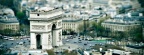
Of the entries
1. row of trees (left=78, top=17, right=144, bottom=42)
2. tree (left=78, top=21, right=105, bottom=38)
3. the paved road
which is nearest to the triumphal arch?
the paved road

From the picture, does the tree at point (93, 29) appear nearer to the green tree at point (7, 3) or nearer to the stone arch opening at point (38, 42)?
the stone arch opening at point (38, 42)

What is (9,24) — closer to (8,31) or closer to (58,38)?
(8,31)

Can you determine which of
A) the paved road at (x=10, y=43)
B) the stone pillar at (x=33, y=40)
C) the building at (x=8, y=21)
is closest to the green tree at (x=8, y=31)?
the building at (x=8, y=21)

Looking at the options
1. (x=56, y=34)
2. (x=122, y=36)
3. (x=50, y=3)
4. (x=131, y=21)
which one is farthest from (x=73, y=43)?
(x=50, y=3)

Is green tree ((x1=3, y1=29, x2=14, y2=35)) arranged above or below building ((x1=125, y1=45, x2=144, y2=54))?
below

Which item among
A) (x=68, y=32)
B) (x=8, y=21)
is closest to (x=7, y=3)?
(x=8, y=21)

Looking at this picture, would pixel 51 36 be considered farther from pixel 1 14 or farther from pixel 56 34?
pixel 1 14

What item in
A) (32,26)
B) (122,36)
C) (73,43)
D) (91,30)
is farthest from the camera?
(91,30)

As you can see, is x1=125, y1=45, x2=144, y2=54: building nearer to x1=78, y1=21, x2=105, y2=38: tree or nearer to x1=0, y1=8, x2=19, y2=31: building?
x1=78, y1=21, x2=105, y2=38: tree
